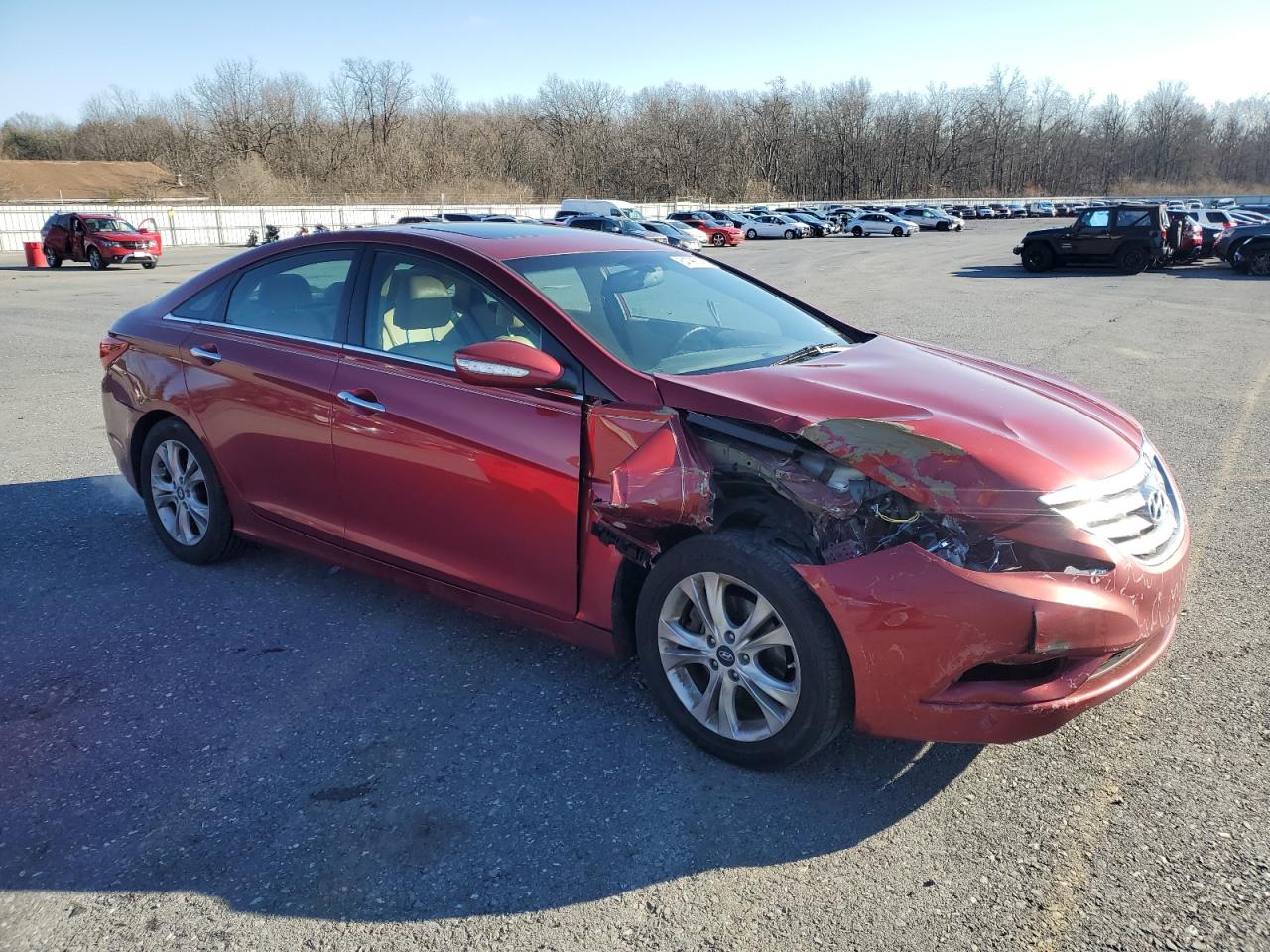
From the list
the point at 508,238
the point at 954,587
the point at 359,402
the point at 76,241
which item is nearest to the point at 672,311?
the point at 508,238

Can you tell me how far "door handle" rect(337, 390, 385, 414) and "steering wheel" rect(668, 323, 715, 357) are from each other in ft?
3.86

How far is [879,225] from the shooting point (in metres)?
55.2

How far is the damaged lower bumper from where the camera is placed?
255 centimetres

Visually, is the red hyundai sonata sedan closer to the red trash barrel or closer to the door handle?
the door handle

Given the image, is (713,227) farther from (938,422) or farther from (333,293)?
(938,422)

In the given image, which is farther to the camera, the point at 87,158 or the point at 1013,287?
the point at 87,158

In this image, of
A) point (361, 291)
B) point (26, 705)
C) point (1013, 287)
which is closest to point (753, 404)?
point (361, 291)

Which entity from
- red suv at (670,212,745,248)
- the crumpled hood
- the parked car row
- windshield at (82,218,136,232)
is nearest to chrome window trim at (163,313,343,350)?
the crumpled hood

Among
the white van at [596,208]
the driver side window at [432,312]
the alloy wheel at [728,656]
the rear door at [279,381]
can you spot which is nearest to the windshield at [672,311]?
the driver side window at [432,312]

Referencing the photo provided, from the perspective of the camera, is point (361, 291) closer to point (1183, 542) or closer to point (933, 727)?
point (933, 727)

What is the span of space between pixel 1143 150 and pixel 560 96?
78862 millimetres

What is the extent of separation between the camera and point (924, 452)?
2.74 meters

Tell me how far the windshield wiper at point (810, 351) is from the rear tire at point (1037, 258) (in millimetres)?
25238

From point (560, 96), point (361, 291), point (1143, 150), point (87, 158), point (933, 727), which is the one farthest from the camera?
point (1143, 150)
